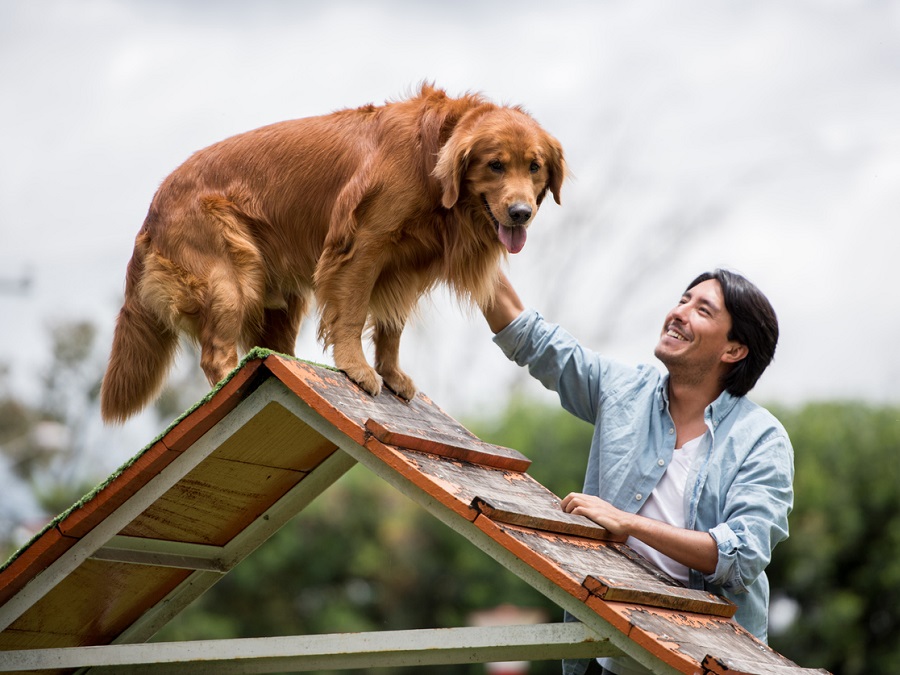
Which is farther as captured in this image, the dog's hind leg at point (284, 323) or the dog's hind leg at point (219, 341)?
the dog's hind leg at point (284, 323)

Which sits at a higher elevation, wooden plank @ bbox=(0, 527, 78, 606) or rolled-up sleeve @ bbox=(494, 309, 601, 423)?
rolled-up sleeve @ bbox=(494, 309, 601, 423)

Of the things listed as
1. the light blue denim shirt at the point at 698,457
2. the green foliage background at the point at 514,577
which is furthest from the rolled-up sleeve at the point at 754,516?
the green foliage background at the point at 514,577

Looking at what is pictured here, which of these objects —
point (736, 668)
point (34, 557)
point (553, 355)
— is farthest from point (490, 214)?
point (34, 557)

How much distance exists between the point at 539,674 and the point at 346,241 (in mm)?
10853

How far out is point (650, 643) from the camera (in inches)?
132

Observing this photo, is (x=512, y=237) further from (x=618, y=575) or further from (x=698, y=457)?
(x=618, y=575)

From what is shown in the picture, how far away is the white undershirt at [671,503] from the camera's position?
4.37m

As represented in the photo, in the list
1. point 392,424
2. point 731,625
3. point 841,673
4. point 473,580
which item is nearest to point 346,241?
point 392,424

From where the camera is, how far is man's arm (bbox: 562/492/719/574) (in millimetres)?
4070

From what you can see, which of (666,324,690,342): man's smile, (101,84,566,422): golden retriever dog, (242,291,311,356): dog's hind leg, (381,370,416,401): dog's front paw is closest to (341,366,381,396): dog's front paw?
(101,84,566,422): golden retriever dog

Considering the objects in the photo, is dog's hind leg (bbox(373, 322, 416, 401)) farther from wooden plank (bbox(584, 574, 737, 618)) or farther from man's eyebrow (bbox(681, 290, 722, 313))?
wooden plank (bbox(584, 574, 737, 618))

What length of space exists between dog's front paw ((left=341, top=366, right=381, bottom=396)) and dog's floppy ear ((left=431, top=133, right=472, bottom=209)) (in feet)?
2.21

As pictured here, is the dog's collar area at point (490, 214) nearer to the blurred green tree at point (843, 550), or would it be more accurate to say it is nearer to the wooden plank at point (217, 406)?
the wooden plank at point (217, 406)

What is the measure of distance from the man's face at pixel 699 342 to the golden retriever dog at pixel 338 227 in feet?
2.35
